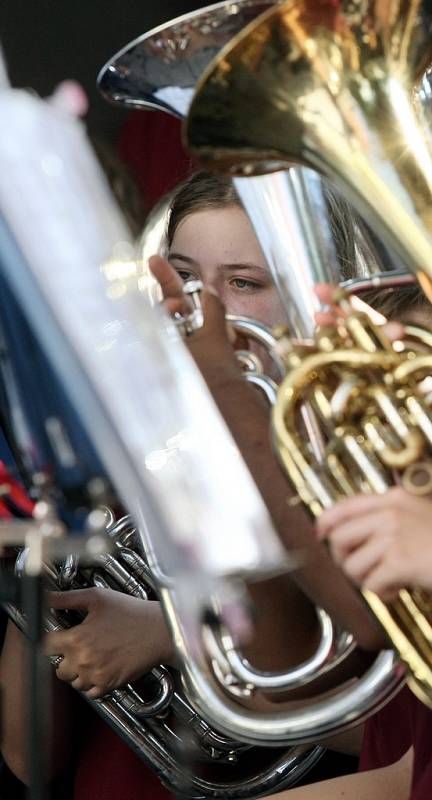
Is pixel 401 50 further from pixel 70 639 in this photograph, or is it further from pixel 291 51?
pixel 70 639

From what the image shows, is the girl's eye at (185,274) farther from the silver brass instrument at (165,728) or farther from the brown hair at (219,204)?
the silver brass instrument at (165,728)

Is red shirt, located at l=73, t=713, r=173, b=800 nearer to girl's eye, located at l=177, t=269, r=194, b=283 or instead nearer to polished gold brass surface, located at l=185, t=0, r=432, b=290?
girl's eye, located at l=177, t=269, r=194, b=283

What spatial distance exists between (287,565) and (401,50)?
41 centimetres

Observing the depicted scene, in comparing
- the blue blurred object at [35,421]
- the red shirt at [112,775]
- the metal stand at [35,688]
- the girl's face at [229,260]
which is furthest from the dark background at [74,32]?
the metal stand at [35,688]

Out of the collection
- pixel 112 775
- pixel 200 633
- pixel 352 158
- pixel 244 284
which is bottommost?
pixel 112 775

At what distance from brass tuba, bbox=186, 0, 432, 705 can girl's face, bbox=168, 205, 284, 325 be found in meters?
0.34

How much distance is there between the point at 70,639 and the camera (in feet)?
4.60

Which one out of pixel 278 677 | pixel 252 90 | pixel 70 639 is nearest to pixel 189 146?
pixel 252 90

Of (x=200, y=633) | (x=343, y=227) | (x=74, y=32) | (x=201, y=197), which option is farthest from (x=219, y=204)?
(x=74, y=32)

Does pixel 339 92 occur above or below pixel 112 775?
above

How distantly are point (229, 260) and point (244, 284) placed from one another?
1.2 inches

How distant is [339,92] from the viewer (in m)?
1.02

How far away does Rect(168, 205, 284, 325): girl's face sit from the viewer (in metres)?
1.41

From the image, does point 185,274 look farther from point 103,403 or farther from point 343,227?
point 103,403
